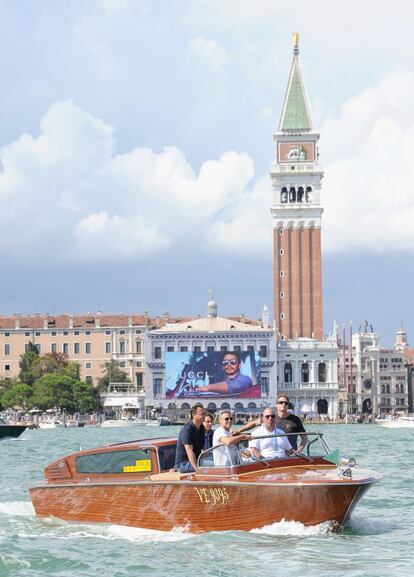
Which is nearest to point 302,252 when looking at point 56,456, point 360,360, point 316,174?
point 316,174

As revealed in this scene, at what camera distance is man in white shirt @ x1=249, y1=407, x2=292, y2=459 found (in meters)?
16.7

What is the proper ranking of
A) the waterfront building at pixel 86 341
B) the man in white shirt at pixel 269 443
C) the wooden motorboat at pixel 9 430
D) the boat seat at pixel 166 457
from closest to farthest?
the man in white shirt at pixel 269 443 → the boat seat at pixel 166 457 → the wooden motorboat at pixel 9 430 → the waterfront building at pixel 86 341

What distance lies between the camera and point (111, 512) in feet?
56.2

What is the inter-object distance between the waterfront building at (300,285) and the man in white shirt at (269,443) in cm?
9868

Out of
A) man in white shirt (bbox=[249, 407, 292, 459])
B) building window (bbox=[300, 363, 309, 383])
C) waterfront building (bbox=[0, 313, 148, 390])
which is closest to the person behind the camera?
man in white shirt (bbox=[249, 407, 292, 459])

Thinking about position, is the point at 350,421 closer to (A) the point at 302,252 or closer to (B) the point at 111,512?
(A) the point at 302,252

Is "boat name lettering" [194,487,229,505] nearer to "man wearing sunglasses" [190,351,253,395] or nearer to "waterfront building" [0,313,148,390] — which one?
"man wearing sunglasses" [190,351,253,395]

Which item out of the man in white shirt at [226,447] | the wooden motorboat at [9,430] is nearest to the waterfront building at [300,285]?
the wooden motorboat at [9,430]

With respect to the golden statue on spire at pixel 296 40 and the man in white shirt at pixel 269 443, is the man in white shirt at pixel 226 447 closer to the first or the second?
the man in white shirt at pixel 269 443

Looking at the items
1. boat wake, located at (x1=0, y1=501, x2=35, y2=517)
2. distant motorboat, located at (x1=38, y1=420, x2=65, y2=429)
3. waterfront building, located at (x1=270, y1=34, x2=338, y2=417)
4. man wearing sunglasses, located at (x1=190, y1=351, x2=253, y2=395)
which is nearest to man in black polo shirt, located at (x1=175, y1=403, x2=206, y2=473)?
boat wake, located at (x1=0, y1=501, x2=35, y2=517)

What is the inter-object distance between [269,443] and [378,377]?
138907 millimetres

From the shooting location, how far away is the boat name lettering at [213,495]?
16.1m

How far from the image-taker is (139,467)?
17.5m

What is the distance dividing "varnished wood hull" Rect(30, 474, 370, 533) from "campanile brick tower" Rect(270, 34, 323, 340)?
324 feet
